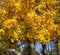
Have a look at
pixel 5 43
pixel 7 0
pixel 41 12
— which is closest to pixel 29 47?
pixel 5 43

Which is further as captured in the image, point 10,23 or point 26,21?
point 26,21

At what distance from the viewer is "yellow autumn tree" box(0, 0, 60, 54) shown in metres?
19.1

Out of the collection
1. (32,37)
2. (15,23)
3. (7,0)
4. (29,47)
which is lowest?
(29,47)

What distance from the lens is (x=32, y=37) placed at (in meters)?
19.5

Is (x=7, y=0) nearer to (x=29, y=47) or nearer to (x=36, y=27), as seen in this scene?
(x=36, y=27)

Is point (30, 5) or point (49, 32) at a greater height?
point (30, 5)

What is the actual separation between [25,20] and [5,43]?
3789 millimetres

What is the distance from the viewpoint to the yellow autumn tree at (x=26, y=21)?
19.1m

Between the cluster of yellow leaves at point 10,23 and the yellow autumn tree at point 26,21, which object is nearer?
the cluster of yellow leaves at point 10,23

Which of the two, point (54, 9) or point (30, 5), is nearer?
point (30, 5)

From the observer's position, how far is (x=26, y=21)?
766 inches

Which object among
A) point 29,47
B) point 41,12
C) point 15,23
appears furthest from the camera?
point 29,47

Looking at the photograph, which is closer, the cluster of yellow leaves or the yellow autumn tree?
the cluster of yellow leaves

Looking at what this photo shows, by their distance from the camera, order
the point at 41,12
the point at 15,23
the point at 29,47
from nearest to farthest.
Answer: the point at 15,23
the point at 41,12
the point at 29,47
